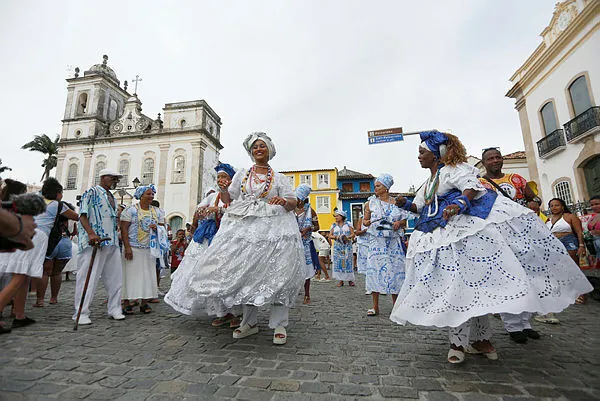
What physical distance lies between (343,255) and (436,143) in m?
6.07

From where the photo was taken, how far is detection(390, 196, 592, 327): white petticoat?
7.37 ft

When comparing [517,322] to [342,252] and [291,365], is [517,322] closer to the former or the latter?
[291,365]

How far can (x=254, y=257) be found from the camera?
298 centimetres

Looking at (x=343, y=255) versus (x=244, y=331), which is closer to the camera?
(x=244, y=331)

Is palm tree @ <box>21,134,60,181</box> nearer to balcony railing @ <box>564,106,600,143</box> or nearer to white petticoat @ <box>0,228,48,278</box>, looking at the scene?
white petticoat @ <box>0,228,48,278</box>

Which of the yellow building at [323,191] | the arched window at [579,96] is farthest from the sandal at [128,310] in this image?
the yellow building at [323,191]

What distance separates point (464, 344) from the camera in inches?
96.1

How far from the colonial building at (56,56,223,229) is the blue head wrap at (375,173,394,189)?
85.3 feet

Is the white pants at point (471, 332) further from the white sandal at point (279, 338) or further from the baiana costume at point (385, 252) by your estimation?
the baiana costume at point (385, 252)

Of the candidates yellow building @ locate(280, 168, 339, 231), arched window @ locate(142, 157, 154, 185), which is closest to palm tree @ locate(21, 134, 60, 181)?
arched window @ locate(142, 157, 154, 185)

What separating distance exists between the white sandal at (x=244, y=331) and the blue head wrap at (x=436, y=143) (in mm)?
2594

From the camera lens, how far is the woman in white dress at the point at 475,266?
2270 mm

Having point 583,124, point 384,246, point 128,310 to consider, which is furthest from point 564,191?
point 128,310

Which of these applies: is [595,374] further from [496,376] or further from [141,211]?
[141,211]
